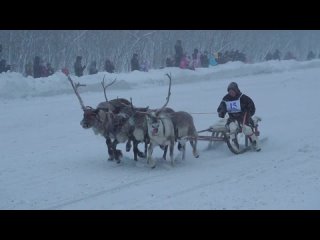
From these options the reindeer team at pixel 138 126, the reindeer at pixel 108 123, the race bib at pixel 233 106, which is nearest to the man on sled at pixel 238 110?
the race bib at pixel 233 106

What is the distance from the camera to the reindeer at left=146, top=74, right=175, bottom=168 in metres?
11.6

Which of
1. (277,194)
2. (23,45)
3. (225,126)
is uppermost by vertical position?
(23,45)

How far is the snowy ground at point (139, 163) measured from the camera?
30.3ft

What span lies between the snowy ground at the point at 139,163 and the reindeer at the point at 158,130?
0.45 meters

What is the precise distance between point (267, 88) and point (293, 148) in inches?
555

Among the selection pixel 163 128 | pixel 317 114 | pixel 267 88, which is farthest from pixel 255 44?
pixel 163 128

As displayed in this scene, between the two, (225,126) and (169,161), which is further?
(225,126)

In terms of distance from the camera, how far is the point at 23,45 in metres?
44.6

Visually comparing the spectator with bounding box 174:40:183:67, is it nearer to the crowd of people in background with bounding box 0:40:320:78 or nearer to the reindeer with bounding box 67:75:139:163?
the crowd of people in background with bounding box 0:40:320:78

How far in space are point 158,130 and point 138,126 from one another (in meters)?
0.53

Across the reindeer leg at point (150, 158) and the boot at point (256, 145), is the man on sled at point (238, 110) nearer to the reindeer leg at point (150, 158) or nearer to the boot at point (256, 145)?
the boot at point (256, 145)

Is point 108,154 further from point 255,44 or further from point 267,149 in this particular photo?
point 255,44

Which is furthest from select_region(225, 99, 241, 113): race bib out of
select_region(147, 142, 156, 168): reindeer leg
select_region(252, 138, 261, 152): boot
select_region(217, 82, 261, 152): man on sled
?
select_region(147, 142, 156, 168): reindeer leg

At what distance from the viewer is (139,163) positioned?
12023 mm
